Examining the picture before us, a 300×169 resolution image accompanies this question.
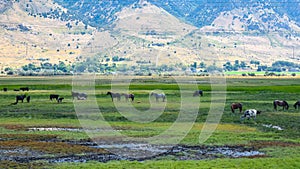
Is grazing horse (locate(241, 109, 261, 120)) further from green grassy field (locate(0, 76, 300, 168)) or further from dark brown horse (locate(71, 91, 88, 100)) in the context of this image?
dark brown horse (locate(71, 91, 88, 100))

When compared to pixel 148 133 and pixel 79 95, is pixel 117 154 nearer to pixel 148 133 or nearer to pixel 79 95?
pixel 148 133

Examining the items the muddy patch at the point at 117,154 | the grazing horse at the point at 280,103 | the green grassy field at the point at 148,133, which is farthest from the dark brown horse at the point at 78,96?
the muddy patch at the point at 117,154

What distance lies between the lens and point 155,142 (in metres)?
32.4

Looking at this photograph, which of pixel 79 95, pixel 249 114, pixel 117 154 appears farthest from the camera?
pixel 79 95

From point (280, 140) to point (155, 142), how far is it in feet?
23.7

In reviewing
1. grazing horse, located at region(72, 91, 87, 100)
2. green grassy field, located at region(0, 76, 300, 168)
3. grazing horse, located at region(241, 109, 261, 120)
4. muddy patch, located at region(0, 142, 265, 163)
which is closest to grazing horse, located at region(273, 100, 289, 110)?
green grassy field, located at region(0, 76, 300, 168)

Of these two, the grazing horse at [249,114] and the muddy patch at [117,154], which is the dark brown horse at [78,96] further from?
the muddy patch at [117,154]

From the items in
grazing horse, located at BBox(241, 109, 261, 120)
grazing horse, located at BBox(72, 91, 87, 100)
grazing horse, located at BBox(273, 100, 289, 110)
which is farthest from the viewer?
grazing horse, located at BBox(72, 91, 87, 100)

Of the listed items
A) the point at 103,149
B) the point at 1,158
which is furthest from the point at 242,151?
the point at 1,158

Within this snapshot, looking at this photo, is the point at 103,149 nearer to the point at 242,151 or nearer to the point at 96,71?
the point at 242,151

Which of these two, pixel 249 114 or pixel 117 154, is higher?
pixel 249 114

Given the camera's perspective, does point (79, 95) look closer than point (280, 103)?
No

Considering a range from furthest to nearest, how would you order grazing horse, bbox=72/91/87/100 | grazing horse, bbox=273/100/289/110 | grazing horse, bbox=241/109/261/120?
grazing horse, bbox=72/91/87/100 < grazing horse, bbox=273/100/289/110 < grazing horse, bbox=241/109/261/120

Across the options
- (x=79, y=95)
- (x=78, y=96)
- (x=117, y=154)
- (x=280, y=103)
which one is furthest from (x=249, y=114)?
(x=78, y=96)
